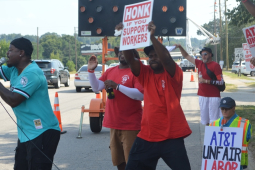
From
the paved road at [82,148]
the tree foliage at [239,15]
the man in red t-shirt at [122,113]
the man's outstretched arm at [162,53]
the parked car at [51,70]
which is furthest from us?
the parked car at [51,70]

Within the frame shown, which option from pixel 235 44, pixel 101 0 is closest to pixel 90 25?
pixel 101 0

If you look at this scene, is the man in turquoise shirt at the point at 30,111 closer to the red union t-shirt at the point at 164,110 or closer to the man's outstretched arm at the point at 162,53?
the red union t-shirt at the point at 164,110

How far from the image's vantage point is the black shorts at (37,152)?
14.1 feet

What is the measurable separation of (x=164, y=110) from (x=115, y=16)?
480cm

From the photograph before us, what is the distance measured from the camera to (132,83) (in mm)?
5590

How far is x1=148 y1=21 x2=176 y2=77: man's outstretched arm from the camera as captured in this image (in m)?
4.09

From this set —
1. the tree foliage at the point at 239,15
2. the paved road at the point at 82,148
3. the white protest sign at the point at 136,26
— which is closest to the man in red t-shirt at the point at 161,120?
the white protest sign at the point at 136,26

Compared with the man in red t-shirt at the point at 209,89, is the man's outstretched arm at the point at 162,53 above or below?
above

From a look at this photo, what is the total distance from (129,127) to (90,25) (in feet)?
13.2

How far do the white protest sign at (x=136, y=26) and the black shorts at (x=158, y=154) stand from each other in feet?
3.21

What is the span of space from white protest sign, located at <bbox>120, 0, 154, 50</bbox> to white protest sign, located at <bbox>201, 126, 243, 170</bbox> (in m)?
1.52

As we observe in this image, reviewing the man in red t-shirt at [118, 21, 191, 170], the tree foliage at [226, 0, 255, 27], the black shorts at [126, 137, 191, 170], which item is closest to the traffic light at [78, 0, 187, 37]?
the man in red t-shirt at [118, 21, 191, 170]

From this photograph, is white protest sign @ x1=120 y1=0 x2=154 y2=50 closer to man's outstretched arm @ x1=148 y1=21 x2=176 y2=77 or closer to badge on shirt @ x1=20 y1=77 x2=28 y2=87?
man's outstretched arm @ x1=148 y1=21 x2=176 y2=77

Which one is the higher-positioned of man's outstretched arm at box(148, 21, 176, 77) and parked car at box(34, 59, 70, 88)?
man's outstretched arm at box(148, 21, 176, 77)
